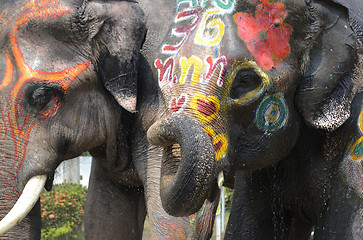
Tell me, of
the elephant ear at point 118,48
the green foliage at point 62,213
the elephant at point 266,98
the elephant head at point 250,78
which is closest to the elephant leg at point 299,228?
the elephant at point 266,98

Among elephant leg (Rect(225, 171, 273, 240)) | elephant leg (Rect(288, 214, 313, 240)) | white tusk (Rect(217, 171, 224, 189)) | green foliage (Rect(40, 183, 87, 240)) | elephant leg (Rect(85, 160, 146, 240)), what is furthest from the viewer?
green foliage (Rect(40, 183, 87, 240))

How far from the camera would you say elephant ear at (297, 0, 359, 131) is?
3.05 meters

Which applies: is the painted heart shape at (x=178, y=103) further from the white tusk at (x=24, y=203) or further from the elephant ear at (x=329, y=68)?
the white tusk at (x=24, y=203)

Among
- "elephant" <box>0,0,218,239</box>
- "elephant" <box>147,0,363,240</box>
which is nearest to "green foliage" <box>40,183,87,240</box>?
"elephant" <box>0,0,218,239</box>

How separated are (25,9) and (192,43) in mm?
916

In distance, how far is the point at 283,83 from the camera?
118 inches

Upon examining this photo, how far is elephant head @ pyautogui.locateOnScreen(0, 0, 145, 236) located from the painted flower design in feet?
2.58

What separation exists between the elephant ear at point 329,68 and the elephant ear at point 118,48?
2.91 ft

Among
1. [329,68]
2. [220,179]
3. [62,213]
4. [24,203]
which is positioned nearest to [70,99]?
[24,203]

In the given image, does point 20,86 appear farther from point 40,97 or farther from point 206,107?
point 206,107

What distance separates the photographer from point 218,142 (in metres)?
2.86

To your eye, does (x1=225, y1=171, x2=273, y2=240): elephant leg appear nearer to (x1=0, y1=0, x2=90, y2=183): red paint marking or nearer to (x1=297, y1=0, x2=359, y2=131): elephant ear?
(x1=297, y1=0, x2=359, y2=131): elephant ear

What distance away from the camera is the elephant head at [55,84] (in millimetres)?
3352

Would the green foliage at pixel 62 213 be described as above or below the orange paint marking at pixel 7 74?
below
